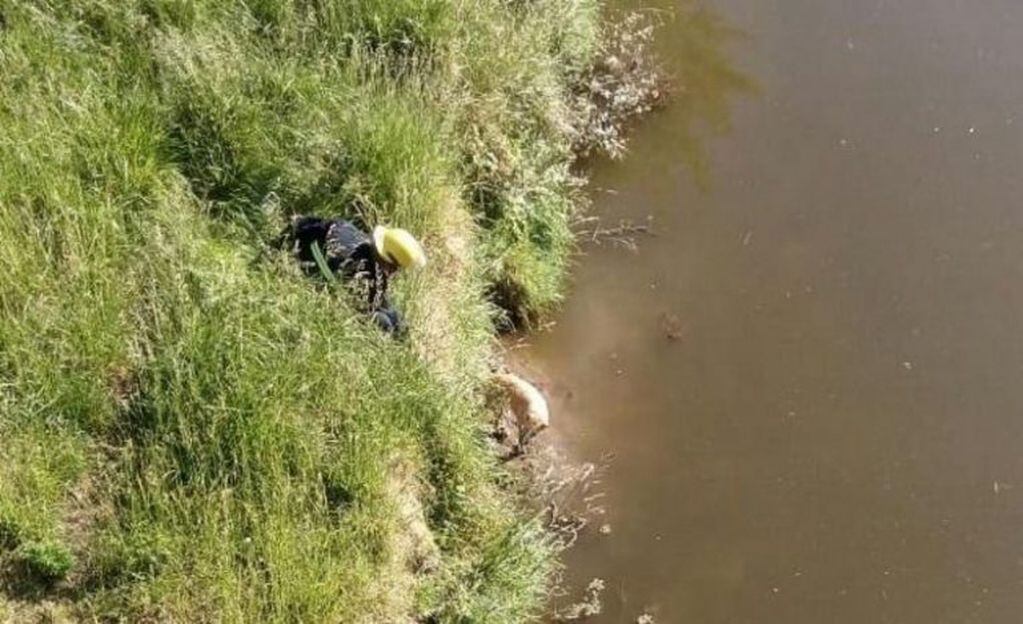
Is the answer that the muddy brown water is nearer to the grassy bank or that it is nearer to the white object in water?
the white object in water

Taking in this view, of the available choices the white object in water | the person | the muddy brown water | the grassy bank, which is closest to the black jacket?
the person

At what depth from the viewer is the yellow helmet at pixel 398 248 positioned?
526cm

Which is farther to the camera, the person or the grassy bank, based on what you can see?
the person

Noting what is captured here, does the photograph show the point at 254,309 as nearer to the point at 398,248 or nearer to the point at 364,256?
the point at 364,256

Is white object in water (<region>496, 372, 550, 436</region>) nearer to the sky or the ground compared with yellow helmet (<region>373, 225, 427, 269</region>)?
nearer to the ground

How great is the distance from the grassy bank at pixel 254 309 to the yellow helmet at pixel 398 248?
22cm

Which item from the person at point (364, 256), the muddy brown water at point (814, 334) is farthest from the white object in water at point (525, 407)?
the person at point (364, 256)

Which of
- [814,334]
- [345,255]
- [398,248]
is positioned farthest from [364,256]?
[814,334]

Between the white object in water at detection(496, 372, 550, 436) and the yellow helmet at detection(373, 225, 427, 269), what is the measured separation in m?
0.86

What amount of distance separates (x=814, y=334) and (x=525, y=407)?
5.60 ft

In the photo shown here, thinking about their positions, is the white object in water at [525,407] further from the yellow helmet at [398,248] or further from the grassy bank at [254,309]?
the yellow helmet at [398,248]

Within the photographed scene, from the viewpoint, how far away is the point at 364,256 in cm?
538

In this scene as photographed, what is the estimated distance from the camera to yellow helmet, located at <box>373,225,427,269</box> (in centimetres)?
526

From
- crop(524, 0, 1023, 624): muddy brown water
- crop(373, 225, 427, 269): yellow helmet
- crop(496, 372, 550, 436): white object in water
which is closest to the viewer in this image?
crop(373, 225, 427, 269): yellow helmet
